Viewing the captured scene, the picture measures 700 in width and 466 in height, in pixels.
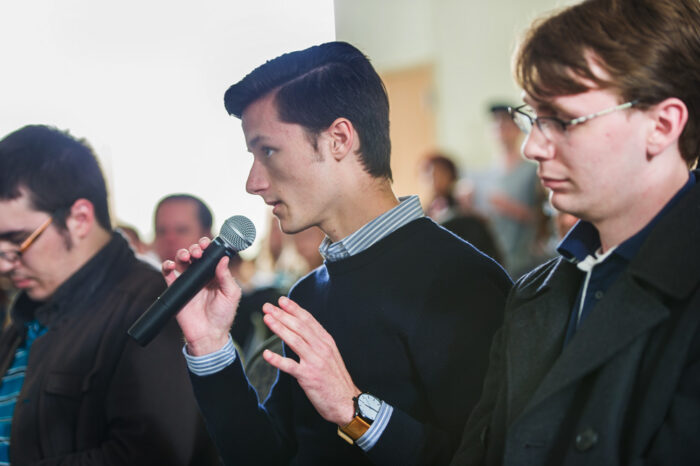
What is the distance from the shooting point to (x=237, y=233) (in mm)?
1284

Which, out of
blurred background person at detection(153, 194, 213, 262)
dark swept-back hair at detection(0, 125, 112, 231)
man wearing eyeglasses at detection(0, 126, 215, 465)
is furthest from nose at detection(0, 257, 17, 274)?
blurred background person at detection(153, 194, 213, 262)

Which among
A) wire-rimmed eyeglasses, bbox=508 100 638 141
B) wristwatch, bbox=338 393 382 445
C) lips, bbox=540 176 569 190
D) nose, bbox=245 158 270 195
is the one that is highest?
nose, bbox=245 158 270 195

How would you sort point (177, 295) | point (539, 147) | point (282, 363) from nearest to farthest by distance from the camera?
point (539, 147) < point (282, 363) < point (177, 295)

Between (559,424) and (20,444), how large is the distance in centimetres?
134

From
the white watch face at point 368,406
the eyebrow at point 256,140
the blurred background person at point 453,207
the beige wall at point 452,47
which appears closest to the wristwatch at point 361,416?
the white watch face at point 368,406

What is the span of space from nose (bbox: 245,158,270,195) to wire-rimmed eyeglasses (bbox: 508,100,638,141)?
1.77ft

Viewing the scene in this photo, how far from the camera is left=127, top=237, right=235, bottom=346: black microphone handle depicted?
1.17m

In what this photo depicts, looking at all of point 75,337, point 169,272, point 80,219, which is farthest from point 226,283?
point 80,219

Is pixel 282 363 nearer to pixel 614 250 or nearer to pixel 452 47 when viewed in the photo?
pixel 614 250

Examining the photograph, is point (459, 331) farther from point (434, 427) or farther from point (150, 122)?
point (150, 122)

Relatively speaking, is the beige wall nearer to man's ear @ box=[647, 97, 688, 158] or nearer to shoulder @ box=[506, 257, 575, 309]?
shoulder @ box=[506, 257, 575, 309]

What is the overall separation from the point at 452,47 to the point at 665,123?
16.9 ft

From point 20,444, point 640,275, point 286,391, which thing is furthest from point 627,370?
point 20,444

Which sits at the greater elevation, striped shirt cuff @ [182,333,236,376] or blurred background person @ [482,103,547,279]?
striped shirt cuff @ [182,333,236,376]
